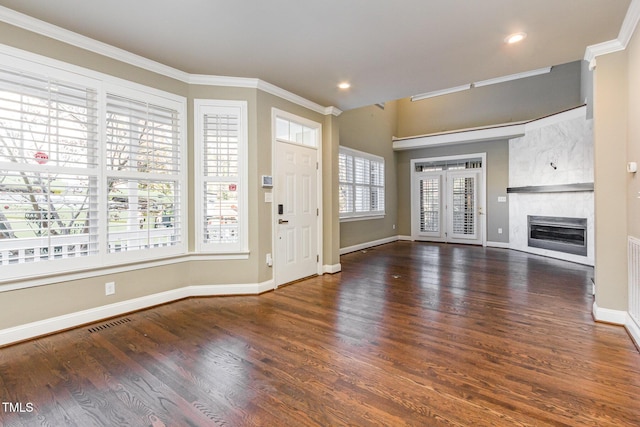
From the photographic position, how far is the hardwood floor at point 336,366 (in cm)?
171

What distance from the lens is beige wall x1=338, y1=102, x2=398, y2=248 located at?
6910 millimetres

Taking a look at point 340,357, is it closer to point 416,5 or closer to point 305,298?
point 305,298

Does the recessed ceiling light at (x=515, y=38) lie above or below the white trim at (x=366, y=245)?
above

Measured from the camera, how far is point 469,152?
798 centimetres

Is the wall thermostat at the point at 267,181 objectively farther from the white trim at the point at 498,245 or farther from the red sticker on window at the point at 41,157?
the white trim at the point at 498,245

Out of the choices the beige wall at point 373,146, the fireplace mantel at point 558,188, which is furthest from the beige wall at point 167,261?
the fireplace mantel at point 558,188

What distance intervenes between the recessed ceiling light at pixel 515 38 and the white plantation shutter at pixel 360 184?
12.5 feet

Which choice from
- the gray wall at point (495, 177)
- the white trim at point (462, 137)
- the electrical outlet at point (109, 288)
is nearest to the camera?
the electrical outlet at point (109, 288)

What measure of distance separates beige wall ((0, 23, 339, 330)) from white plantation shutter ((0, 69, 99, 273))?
28cm

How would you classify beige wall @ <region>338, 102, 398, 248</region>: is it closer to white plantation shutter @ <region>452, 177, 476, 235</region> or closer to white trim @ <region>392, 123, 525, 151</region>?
white trim @ <region>392, 123, 525, 151</region>

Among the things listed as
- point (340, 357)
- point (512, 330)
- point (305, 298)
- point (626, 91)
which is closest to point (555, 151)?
point (626, 91)

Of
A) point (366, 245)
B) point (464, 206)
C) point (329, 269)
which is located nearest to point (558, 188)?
point (464, 206)

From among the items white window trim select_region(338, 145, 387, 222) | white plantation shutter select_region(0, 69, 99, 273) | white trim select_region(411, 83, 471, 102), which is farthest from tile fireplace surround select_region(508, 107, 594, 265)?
white plantation shutter select_region(0, 69, 99, 273)

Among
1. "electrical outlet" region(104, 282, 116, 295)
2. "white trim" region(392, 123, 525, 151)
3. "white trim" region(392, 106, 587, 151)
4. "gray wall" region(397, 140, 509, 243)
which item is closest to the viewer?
"electrical outlet" region(104, 282, 116, 295)
